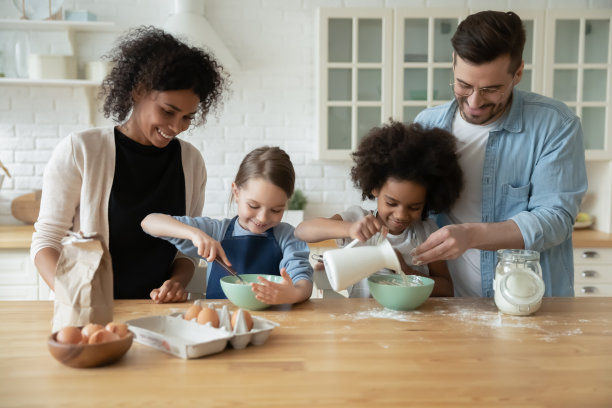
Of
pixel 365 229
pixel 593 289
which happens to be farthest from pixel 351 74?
pixel 365 229

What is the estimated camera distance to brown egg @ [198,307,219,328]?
49.5 inches

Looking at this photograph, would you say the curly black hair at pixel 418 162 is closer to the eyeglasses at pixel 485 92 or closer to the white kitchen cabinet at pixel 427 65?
the eyeglasses at pixel 485 92

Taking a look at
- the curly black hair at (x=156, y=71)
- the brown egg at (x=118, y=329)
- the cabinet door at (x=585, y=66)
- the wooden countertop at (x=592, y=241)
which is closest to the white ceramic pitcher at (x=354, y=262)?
the brown egg at (x=118, y=329)

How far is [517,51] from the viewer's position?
1.67m

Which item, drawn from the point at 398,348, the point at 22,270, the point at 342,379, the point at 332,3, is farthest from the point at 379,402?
the point at 332,3

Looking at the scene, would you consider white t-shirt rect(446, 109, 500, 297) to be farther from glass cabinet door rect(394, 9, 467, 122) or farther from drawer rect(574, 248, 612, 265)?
drawer rect(574, 248, 612, 265)

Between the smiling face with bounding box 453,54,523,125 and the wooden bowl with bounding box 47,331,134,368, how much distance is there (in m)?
1.15

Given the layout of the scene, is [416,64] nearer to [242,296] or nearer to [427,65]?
[427,65]

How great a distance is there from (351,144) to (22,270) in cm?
207

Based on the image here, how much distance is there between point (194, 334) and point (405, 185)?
837 mm

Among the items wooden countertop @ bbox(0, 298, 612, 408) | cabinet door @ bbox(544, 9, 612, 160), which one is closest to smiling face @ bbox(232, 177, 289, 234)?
wooden countertop @ bbox(0, 298, 612, 408)

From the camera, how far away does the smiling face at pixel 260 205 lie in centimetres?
175

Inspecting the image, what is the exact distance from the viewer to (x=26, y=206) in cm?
371

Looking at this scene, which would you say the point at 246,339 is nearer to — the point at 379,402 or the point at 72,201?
the point at 379,402
